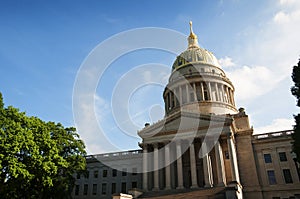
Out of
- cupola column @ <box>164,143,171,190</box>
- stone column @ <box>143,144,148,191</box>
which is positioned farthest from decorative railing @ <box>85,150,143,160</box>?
cupola column @ <box>164,143,171,190</box>

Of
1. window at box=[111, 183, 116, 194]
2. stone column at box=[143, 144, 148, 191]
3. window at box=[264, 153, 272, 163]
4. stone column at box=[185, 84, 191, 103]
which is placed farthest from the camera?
stone column at box=[185, 84, 191, 103]

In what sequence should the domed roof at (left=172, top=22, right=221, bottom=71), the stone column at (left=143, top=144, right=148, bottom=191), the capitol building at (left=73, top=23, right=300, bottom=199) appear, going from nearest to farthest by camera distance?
1. the capitol building at (left=73, top=23, right=300, bottom=199)
2. the stone column at (left=143, top=144, right=148, bottom=191)
3. the domed roof at (left=172, top=22, right=221, bottom=71)

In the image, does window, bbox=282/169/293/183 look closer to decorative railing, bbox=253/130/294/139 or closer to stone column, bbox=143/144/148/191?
decorative railing, bbox=253/130/294/139

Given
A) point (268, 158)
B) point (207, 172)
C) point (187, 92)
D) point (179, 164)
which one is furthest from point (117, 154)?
point (268, 158)

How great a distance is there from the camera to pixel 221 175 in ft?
105

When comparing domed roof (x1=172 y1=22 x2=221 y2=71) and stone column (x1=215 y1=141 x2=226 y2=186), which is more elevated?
domed roof (x1=172 y1=22 x2=221 y2=71)

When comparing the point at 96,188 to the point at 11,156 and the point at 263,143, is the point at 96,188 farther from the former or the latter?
the point at 263,143

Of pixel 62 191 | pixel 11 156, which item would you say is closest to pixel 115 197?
pixel 62 191

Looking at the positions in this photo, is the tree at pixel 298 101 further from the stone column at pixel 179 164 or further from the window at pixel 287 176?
the window at pixel 287 176

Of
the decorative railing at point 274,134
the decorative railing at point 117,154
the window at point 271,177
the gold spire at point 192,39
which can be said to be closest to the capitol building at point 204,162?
the window at point 271,177

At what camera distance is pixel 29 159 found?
25.2 metres

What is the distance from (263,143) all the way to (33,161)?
34793mm

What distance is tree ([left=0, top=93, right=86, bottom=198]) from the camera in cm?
2361

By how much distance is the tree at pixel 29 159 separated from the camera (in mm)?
23609
